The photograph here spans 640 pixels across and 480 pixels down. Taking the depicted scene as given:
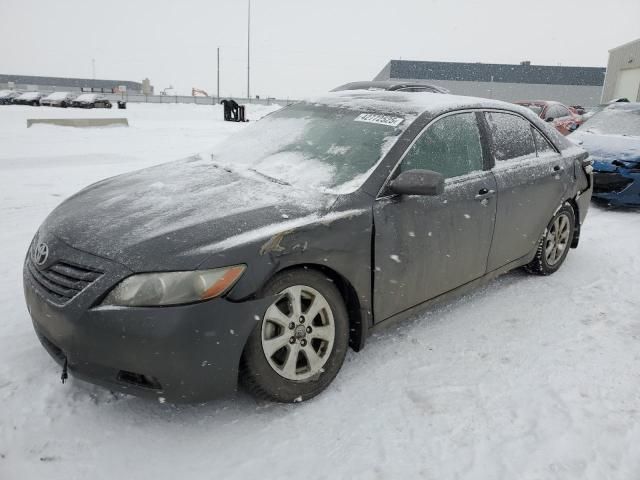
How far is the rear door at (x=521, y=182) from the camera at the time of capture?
11.8ft

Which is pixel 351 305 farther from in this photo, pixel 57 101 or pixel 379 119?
pixel 57 101

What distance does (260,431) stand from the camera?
238 centimetres

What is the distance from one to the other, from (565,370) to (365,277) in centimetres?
134

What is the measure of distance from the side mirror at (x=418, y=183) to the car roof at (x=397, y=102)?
581 mm

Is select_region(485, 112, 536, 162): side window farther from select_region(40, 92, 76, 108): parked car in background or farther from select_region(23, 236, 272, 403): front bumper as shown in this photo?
select_region(40, 92, 76, 108): parked car in background

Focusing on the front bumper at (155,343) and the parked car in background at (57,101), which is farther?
the parked car in background at (57,101)

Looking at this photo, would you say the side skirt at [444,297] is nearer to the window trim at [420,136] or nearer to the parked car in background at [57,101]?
the window trim at [420,136]

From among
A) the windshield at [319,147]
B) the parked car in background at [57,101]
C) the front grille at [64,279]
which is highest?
the windshield at [319,147]

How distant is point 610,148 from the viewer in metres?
7.18

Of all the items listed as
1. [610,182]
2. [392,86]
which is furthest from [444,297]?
[610,182]

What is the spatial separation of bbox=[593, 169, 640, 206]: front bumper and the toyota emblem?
274 inches

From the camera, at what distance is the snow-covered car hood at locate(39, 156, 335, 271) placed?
220cm

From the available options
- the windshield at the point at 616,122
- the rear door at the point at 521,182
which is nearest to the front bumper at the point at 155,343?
the rear door at the point at 521,182

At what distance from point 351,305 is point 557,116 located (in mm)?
12288
